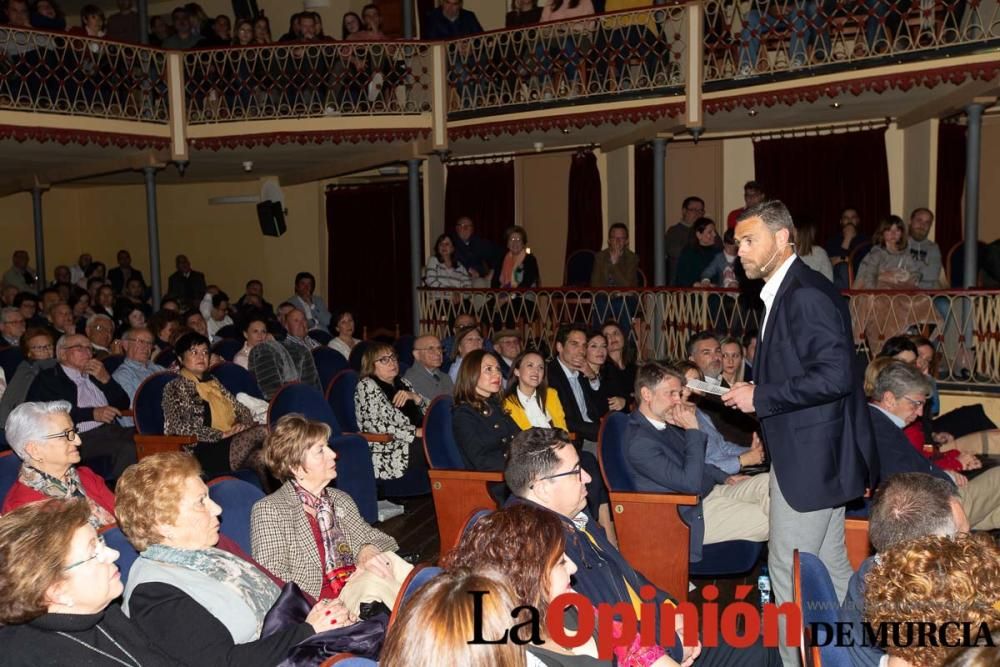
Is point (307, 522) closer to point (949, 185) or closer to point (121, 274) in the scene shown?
point (949, 185)

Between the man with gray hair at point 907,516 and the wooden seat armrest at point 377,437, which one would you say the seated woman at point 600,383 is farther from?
the man with gray hair at point 907,516

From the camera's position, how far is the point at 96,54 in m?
10.6

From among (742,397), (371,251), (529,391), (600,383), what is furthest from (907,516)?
(371,251)

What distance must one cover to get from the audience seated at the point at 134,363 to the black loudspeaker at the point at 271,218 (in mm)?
8158

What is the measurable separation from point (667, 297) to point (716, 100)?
193 cm

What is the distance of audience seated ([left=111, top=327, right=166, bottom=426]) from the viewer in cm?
661

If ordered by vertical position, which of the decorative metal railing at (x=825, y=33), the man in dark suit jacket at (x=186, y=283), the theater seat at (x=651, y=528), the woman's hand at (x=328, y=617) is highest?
the decorative metal railing at (x=825, y=33)

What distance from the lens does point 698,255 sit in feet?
31.4

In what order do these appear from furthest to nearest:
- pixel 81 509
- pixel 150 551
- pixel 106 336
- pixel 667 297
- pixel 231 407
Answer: pixel 667 297 → pixel 106 336 → pixel 231 407 → pixel 150 551 → pixel 81 509

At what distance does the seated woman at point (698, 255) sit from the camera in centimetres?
951

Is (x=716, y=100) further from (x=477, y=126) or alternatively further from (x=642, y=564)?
(x=642, y=564)

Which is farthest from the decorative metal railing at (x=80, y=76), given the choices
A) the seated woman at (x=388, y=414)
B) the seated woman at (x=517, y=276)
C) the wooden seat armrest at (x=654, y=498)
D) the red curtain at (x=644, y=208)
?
the wooden seat armrest at (x=654, y=498)

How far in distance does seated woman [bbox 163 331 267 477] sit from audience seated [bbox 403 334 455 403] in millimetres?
1044

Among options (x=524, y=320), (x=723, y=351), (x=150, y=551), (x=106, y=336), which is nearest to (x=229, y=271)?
(x=524, y=320)
